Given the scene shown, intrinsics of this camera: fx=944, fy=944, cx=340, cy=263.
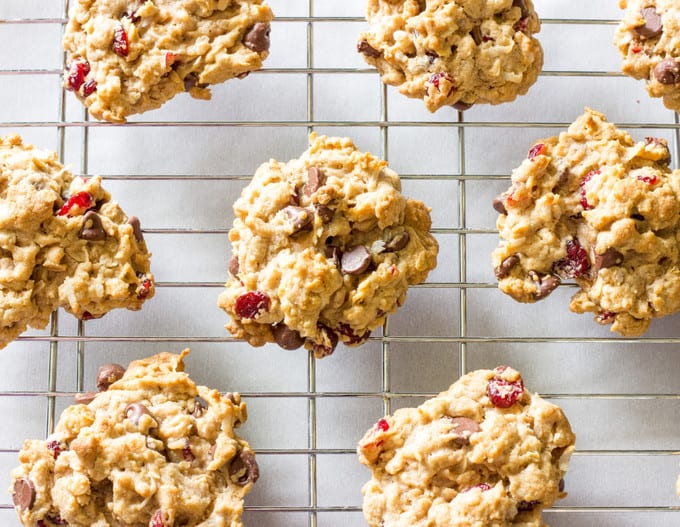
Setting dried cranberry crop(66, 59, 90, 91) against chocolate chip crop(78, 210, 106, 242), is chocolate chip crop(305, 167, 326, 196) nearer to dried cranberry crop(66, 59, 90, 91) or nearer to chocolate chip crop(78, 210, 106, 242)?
chocolate chip crop(78, 210, 106, 242)

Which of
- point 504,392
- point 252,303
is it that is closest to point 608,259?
point 504,392

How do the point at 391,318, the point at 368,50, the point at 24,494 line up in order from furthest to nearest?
the point at 391,318 → the point at 368,50 → the point at 24,494

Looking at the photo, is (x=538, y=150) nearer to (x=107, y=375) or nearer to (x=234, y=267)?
(x=234, y=267)

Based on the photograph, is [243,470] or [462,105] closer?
[243,470]

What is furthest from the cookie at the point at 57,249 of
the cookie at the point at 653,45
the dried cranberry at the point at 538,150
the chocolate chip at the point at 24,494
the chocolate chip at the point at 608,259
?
the cookie at the point at 653,45

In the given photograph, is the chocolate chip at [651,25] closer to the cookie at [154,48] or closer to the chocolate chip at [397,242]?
the chocolate chip at [397,242]

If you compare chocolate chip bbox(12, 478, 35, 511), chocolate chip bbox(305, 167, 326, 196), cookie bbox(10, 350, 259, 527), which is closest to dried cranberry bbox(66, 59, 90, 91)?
chocolate chip bbox(305, 167, 326, 196)
